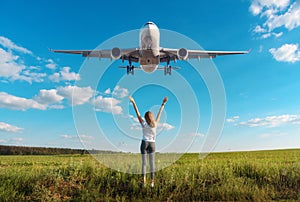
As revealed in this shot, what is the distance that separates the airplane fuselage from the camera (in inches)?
838

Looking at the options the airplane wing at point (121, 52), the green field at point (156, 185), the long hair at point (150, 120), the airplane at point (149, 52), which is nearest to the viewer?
the long hair at point (150, 120)

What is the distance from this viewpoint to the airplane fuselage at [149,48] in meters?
21.3

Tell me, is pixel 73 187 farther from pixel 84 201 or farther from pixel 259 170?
pixel 259 170

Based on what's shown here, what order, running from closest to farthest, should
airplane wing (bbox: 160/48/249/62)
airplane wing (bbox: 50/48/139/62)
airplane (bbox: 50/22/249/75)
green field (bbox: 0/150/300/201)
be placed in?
green field (bbox: 0/150/300/201) < airplane (bbox: 50/22/249/75) < airplane wing (bbox: 50/48/139/62) < airplane wing (bbox: 160/48/249/62)

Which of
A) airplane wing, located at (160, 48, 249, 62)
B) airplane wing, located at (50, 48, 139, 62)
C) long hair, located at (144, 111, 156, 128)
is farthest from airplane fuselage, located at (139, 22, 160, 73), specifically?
long hair, located at (144, 111, 156, 128)

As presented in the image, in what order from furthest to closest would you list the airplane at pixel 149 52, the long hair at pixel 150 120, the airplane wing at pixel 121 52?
the airplane wing at pixel 121 52 < the airplane at pixel 149 52 < the long hair at pixel 150 120

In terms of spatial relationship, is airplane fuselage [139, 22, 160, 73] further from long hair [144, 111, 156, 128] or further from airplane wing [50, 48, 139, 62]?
long hair [144, 111, 156, 128]

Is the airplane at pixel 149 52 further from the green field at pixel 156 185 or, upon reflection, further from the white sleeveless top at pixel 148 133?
the white sleeveless top at pixel 148 133

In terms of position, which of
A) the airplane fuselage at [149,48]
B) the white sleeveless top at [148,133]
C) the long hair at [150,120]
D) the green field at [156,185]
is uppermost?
the airplane fuselage at [149,48]

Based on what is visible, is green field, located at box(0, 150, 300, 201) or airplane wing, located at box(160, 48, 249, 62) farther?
airplane wing, located at box(160, 48, 249, 62)

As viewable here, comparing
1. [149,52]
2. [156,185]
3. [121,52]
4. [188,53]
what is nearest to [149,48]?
[149,52]

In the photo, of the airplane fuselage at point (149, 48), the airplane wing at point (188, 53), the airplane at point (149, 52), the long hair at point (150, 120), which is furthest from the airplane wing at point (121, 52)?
the long hair at point (150, 120)

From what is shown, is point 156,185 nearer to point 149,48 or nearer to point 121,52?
point 121,52

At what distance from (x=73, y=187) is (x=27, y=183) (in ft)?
4.76
